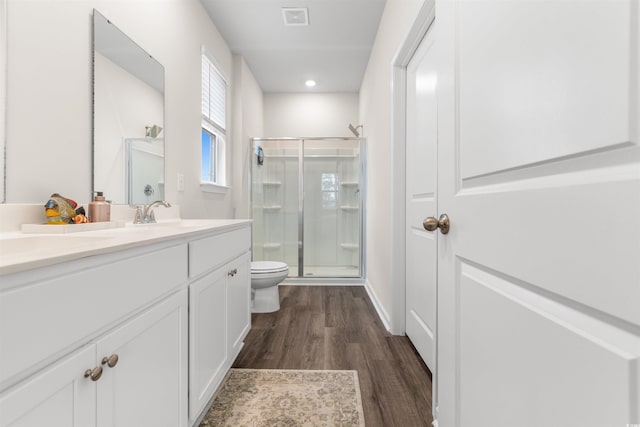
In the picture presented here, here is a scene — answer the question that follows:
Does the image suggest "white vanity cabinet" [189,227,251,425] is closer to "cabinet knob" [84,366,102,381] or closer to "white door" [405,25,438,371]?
"cabinet knob" [84,366,102,381]

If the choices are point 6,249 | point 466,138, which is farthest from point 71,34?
point 466,138

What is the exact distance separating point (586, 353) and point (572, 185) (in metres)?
0.24

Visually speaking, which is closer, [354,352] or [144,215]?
[144,215]

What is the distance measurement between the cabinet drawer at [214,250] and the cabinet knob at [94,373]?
1.55 feet

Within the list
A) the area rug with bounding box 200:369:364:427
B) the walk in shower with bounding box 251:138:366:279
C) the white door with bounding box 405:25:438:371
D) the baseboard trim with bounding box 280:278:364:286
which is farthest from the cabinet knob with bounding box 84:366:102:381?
the walk in shower with bounding box 251:138:366:279

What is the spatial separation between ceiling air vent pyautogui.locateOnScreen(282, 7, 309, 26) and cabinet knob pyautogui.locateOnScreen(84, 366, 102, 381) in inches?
106

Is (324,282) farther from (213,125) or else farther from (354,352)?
(213,125)

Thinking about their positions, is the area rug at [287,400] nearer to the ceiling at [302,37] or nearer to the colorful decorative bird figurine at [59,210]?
the colorful decorative bird figurine at [59,210]

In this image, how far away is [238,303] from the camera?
1688 millimetres

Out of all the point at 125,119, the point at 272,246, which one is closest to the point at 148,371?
the point at 125,119

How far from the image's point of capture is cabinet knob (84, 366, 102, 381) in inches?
25.3

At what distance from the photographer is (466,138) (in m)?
0.79

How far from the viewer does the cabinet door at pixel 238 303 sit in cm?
155

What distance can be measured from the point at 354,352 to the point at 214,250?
1104 mm
